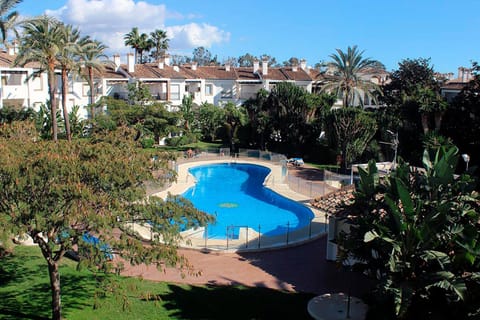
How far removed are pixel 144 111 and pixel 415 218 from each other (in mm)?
36911

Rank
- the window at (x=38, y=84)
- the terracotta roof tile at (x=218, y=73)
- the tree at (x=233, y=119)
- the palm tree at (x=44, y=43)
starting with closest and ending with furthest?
the palm tree at (x=44, y=43) → the window at (x=38, y=84) → the tree at (x=233, y=119) → the terracotta roof tile at (x=218, y=73)

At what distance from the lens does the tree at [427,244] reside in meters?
12.0

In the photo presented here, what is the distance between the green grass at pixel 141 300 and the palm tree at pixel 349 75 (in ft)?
101

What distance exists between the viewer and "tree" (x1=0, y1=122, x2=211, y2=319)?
1123 cm

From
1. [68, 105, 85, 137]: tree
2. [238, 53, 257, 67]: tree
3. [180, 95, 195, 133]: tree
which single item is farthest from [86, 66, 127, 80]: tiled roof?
[238, 53, 257, 67]: tree

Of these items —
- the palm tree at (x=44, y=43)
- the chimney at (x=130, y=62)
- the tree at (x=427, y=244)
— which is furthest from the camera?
the chimney at (x=130, y=62)

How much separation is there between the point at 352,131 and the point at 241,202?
12484 mm

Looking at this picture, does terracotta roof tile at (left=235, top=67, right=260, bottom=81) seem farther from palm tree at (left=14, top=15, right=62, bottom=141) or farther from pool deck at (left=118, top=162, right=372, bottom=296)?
pool deck at (left=118, top=162, right=372, bottom=296)

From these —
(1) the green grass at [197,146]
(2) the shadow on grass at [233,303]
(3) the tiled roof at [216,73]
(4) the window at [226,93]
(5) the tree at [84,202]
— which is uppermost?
(3) the tiled roof at [216,73]

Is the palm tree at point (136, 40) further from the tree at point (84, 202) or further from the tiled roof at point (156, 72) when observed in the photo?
the tree at point (84, 202)

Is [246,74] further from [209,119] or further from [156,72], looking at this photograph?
[209,119]

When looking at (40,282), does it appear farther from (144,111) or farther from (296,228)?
(144,111)

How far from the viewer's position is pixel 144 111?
153ft

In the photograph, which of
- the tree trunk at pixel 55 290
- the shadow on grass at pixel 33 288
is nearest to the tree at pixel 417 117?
the shadow on grass at pixel 33 288
